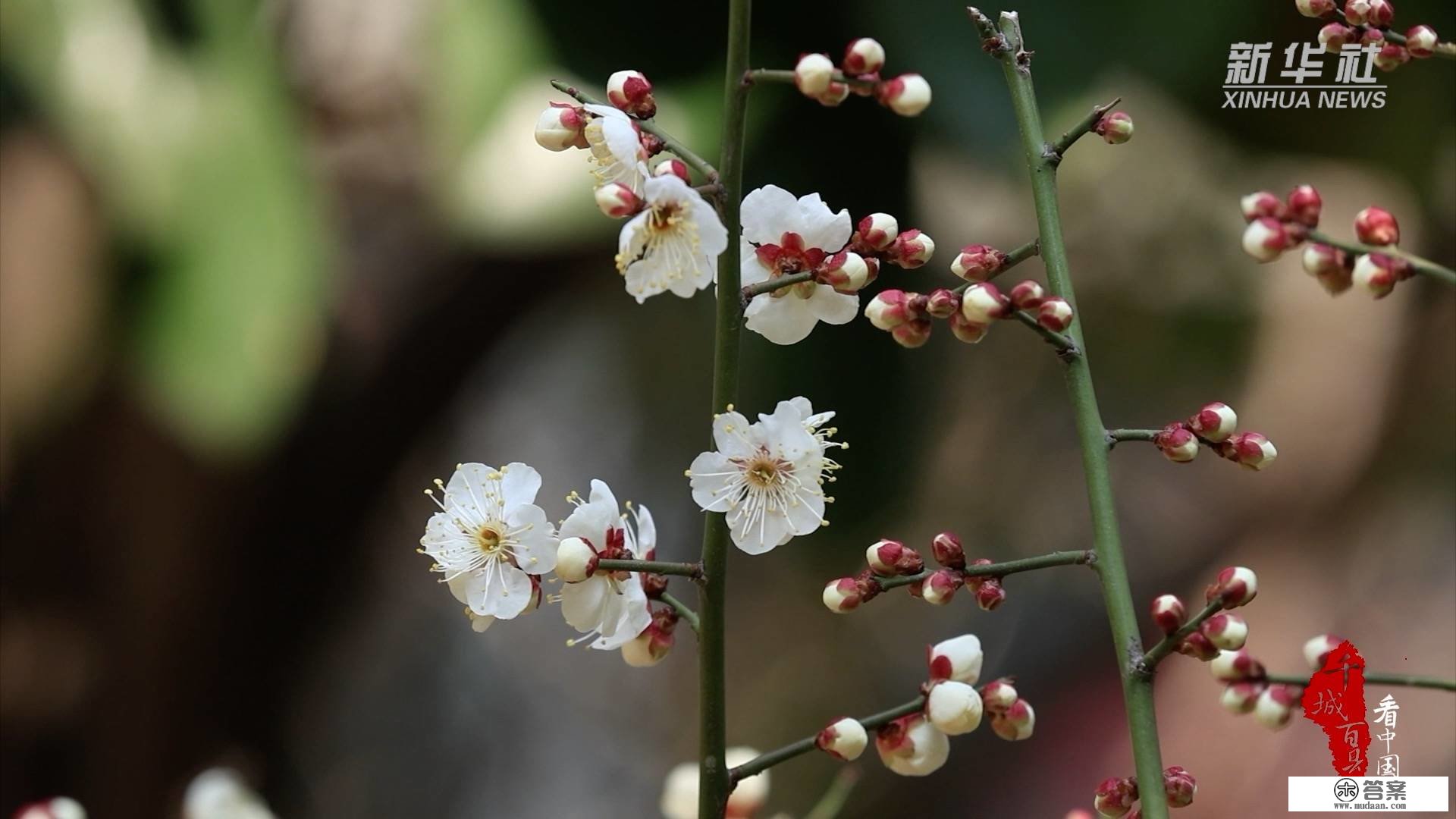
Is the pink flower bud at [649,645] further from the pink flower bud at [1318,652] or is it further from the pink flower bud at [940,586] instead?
the pink flower bud at [1318,652]

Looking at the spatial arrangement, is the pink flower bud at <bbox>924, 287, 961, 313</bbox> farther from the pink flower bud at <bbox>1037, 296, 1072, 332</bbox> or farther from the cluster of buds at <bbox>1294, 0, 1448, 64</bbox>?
the cluster of buds at <bbox>1294, 0, 1448, 64</bbox>


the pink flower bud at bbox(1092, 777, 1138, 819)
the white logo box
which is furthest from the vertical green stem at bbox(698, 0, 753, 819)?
the white logo box

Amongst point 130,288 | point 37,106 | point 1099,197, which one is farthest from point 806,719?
point 37,106

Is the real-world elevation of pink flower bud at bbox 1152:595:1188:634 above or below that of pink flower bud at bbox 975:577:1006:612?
below

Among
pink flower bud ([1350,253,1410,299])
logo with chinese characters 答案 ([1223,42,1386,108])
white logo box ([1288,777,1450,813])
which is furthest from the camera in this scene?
logo with chinese characters 答案 ([1223,42,1386,108])

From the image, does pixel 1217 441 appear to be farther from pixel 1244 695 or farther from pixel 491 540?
pixel 491 540
